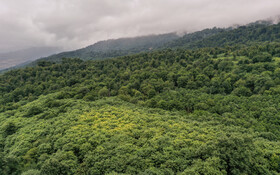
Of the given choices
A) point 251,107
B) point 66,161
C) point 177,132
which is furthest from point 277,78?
point 66,161

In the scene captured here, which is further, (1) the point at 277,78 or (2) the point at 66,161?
(1) the point at 277,78

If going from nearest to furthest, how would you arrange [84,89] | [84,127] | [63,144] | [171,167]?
[171,167], [63,144], [84,127], [84,89]

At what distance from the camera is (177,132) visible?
2844 centimetres

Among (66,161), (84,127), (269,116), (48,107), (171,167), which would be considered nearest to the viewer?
(171,167)

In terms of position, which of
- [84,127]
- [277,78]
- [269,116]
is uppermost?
[84,127]

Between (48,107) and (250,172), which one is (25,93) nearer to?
(48,107)

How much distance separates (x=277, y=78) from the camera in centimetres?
5547

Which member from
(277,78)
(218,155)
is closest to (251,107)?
(277,78)

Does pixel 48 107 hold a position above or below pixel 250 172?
above

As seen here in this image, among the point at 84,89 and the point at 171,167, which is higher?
the point at 84,89

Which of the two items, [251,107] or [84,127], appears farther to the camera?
[251,107]

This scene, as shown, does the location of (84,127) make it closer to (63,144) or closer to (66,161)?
(63,144)

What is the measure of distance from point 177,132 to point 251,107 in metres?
29.2

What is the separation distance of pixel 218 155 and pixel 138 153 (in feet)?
38.1
